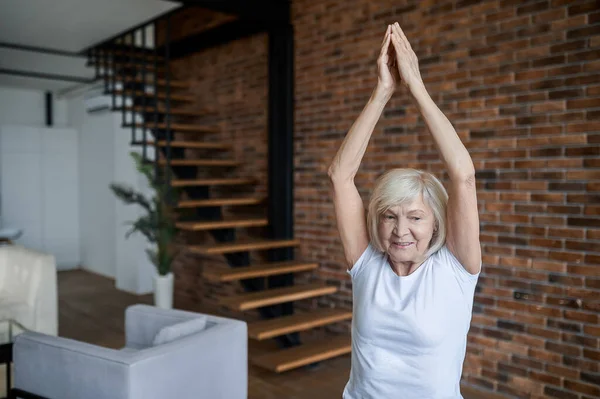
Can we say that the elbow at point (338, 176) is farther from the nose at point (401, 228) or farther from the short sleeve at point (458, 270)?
the short sleeve at point (458, 270)

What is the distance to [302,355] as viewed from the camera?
3713mm

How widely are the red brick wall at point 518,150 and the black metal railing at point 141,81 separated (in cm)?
166

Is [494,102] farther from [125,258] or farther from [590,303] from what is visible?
[125,258]

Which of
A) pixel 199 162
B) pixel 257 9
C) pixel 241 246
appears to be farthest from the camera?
pixel 199 162

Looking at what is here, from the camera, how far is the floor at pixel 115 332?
3.43m

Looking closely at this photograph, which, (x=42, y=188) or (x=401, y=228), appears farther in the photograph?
(x=42, y=188)

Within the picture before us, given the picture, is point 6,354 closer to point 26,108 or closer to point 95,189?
point 95,189

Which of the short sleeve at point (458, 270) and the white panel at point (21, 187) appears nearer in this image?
the short sleeve at point (458, 270)

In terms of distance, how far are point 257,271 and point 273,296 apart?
287 mm

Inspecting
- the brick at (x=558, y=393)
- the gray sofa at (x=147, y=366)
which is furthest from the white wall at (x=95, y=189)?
the brick at (x=558, y=393)

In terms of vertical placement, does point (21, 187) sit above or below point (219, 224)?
above

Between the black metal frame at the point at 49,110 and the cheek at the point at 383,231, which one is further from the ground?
the black metal frame at the point at 49,110

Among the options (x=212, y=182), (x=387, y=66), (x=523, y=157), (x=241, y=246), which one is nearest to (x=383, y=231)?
(x=387, y=66)

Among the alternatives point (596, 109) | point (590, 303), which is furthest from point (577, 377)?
point (596, 109)
